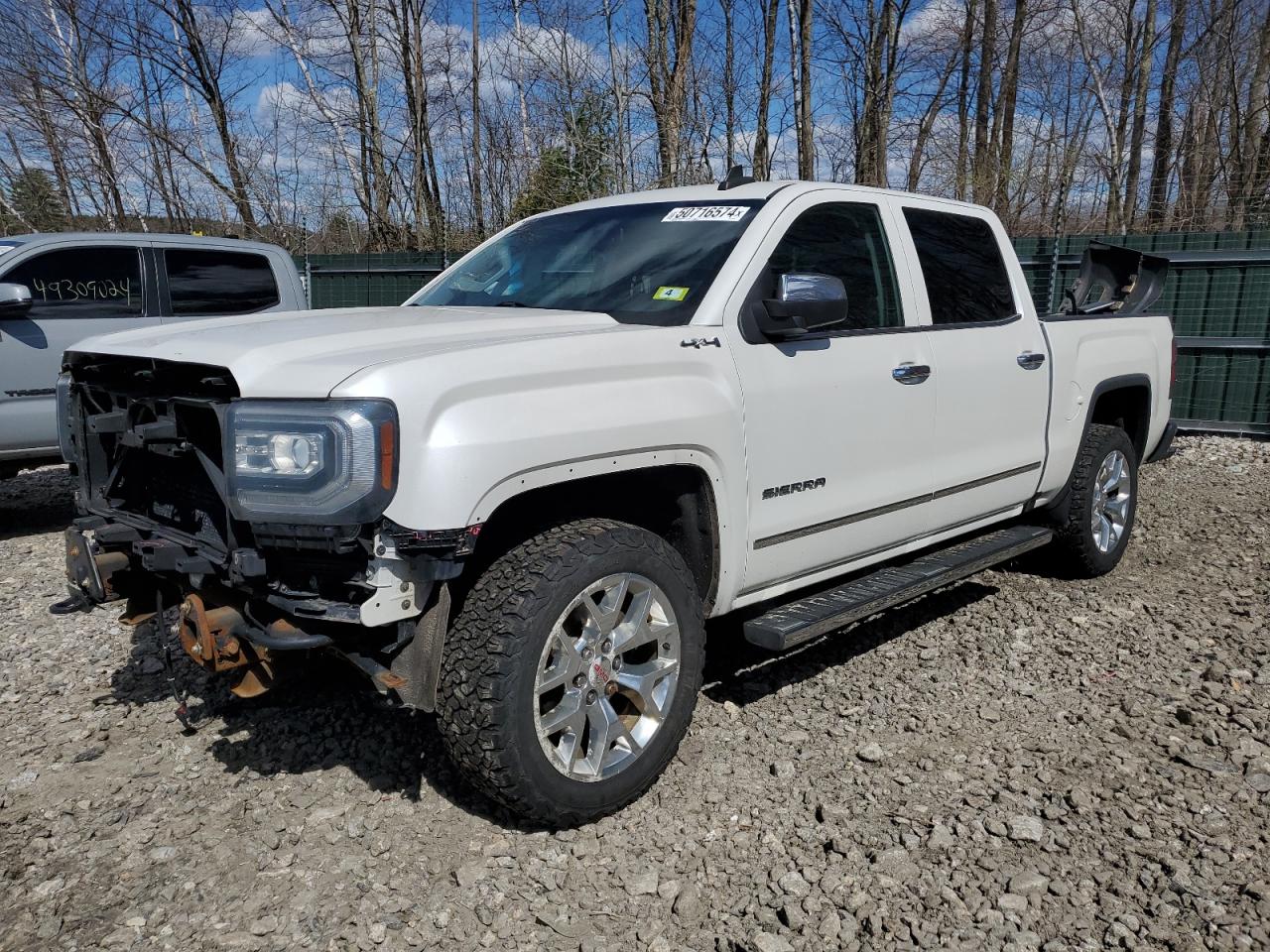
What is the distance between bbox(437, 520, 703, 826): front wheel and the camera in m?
2.80

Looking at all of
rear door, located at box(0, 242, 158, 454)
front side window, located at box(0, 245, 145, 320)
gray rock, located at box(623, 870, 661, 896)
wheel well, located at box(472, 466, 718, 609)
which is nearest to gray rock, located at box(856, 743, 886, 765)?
wheel well, located at box(472, 466, 718, 609)

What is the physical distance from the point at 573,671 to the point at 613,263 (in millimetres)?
1653

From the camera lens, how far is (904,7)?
49.4ft

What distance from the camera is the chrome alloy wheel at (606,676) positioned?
117 inches

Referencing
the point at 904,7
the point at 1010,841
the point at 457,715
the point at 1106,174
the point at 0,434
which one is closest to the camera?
the point at 457,715

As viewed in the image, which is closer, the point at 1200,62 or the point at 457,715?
the point at 457,715

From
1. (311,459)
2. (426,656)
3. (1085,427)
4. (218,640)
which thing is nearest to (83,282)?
(218,640)

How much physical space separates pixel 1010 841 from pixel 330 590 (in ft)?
7.04

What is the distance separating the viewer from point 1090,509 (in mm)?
5367

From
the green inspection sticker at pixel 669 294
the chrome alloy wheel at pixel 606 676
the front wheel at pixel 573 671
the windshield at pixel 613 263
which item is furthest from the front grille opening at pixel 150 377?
the green inspection sticker at pixel 669 294

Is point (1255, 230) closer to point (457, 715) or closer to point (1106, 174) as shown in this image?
point (1106, 174)

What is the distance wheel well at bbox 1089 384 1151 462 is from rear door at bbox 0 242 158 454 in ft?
20.8

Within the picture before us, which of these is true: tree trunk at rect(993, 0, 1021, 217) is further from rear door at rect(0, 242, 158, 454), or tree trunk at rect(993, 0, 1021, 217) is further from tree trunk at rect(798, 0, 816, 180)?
rear door at rect(0, 242, 158, 454)

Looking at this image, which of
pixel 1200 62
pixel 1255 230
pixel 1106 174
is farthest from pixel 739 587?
pixel 1200 62
